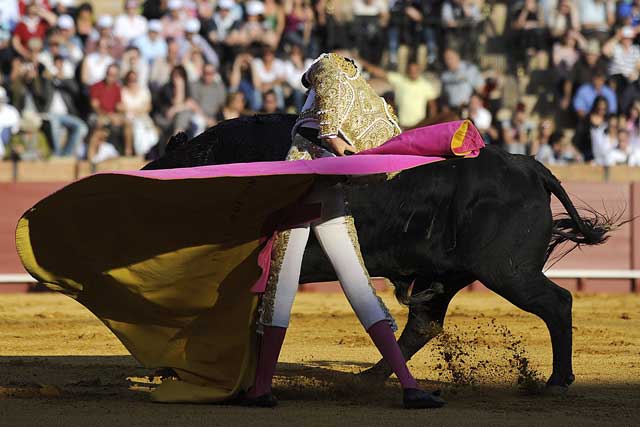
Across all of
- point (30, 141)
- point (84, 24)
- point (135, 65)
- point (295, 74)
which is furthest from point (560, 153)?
point (30, 141)

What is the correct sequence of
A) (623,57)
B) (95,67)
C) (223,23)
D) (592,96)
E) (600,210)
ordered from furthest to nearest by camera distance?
(623,57), (223,23), (592,96), (95,67), (600,210)

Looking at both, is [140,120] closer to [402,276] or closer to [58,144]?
[58,144]

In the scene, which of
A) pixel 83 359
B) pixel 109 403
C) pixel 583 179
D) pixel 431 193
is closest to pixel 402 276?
pixel 431 193

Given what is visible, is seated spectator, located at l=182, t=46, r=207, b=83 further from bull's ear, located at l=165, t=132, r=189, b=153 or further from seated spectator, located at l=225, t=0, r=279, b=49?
bull's ear, located at l=165, t=132, r=189, b=153

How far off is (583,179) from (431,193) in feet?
19.2

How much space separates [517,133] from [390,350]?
7408 millimetres

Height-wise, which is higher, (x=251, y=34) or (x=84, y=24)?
(x=84, y=24)

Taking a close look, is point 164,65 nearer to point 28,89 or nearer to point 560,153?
point 28,89

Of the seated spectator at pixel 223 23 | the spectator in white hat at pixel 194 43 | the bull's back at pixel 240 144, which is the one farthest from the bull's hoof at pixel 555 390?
the seated spectator at pixel 223 23

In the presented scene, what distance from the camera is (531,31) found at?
12586 millimetres

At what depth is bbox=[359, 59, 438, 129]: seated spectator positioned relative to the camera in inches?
451

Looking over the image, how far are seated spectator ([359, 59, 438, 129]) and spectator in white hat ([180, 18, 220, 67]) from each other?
1700 mm

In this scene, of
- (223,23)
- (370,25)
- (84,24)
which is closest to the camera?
(84,24)

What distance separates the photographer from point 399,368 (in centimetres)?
430
